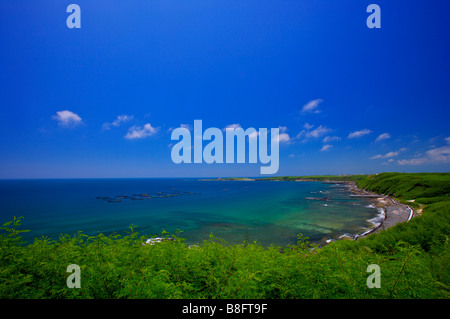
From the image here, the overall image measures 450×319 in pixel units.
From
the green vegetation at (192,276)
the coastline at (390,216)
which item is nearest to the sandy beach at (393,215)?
the coastline at (390,216)

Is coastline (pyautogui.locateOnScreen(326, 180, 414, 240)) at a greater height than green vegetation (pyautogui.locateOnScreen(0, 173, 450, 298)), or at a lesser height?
lesser

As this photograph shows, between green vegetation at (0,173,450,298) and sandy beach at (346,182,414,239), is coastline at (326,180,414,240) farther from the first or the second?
green vegetation at (0,173,450,298)

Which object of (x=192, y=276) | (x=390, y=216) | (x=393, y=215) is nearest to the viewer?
(x=192, y=276)

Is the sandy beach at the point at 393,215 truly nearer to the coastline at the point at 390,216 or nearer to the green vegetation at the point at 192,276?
the coastline at the point at 390,216

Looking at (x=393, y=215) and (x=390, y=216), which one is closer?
(x=390, y=216)

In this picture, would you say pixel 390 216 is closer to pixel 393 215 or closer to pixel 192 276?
pixel 393 215

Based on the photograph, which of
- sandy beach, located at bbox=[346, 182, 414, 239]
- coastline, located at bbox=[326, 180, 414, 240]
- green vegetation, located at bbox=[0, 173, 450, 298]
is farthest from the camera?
sandy beach, located at bbox=[346, 182, 414, 239]

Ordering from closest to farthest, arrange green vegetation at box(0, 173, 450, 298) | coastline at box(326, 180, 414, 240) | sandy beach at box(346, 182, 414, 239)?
1. green vegetation at box(0, 173, 450, 298)
2. coastline at box(326, 180, 414, 240)
3. sandy beach at box(346, 182, 414, 239)

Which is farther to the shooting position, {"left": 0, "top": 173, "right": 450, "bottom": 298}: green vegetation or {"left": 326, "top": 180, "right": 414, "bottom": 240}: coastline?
{"left": 326, "top": 180, "right": 414, "bottom": 240}: coastline

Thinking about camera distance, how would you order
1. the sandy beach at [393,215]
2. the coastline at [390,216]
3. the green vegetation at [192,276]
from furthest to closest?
the sandy beach at [393,215]
the coastline at [390,216]
the green vegetation at [192,276]

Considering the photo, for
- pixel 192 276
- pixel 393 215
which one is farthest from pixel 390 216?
pixel 192 276

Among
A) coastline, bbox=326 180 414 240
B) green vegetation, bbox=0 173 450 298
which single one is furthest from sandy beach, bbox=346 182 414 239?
green vegetation, bbox=0 173 450 298

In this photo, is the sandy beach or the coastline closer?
the coastline
